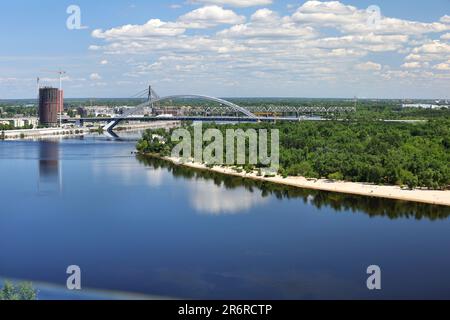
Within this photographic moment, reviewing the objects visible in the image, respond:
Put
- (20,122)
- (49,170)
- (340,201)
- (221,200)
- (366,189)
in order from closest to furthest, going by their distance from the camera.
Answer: (221,200)
(340,201)
(366,189)
(49,170)
(20,122)

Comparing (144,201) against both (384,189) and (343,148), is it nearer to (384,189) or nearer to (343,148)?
(384,189)

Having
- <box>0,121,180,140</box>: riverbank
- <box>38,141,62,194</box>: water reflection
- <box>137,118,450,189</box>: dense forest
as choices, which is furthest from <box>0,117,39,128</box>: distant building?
<box>137,118,450,189</box>: dense forest

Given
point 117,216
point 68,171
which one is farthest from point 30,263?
point 68,171

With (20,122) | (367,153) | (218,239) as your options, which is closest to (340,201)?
(218,239)

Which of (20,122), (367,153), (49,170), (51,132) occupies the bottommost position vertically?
(49,170)

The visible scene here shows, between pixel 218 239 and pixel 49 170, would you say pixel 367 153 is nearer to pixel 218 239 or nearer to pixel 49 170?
pixel 49 170

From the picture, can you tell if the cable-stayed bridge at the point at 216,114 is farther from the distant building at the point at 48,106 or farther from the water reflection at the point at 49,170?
the water reflection at the point at 49,170

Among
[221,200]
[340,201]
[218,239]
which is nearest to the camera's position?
[218,239]
